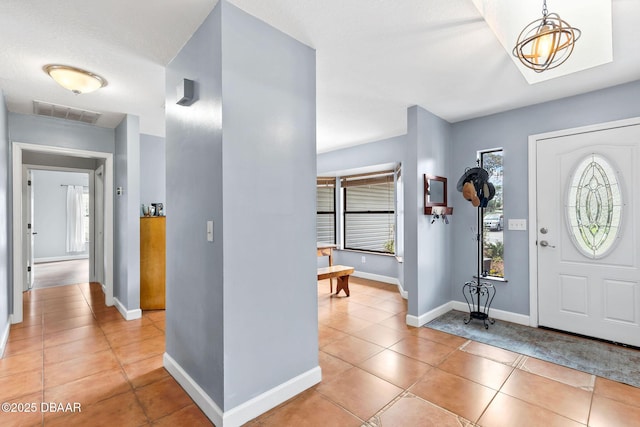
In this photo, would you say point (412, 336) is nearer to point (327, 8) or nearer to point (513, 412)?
point (513, 412)

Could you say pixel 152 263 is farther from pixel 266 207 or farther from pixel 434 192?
pixel 434 192

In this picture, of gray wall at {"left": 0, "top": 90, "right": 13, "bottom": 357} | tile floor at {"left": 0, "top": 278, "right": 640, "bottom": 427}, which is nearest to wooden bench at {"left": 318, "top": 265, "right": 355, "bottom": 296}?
tile floor at {"left": 0, "top": 278, "right": 640, "bottom": 427}

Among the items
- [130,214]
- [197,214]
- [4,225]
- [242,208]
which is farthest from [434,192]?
[4,225]

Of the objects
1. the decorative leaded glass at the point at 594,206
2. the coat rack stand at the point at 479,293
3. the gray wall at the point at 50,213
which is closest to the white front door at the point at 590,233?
the decorative leaded glass at the point at 594,206

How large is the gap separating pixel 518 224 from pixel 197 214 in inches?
134

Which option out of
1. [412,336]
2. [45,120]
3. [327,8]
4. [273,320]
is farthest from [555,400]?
[45,120]

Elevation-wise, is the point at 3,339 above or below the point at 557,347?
above

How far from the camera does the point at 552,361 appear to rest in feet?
8.52

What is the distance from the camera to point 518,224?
3498mm

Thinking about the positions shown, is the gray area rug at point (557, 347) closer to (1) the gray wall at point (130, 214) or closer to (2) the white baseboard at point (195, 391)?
(2) the white baseboard at point (195, 391)

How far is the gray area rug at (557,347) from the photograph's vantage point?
96.5 inches

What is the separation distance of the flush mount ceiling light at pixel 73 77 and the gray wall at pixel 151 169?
1.80 meters

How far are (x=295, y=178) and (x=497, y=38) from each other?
1.75m

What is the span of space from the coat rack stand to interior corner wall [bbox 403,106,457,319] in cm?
34
